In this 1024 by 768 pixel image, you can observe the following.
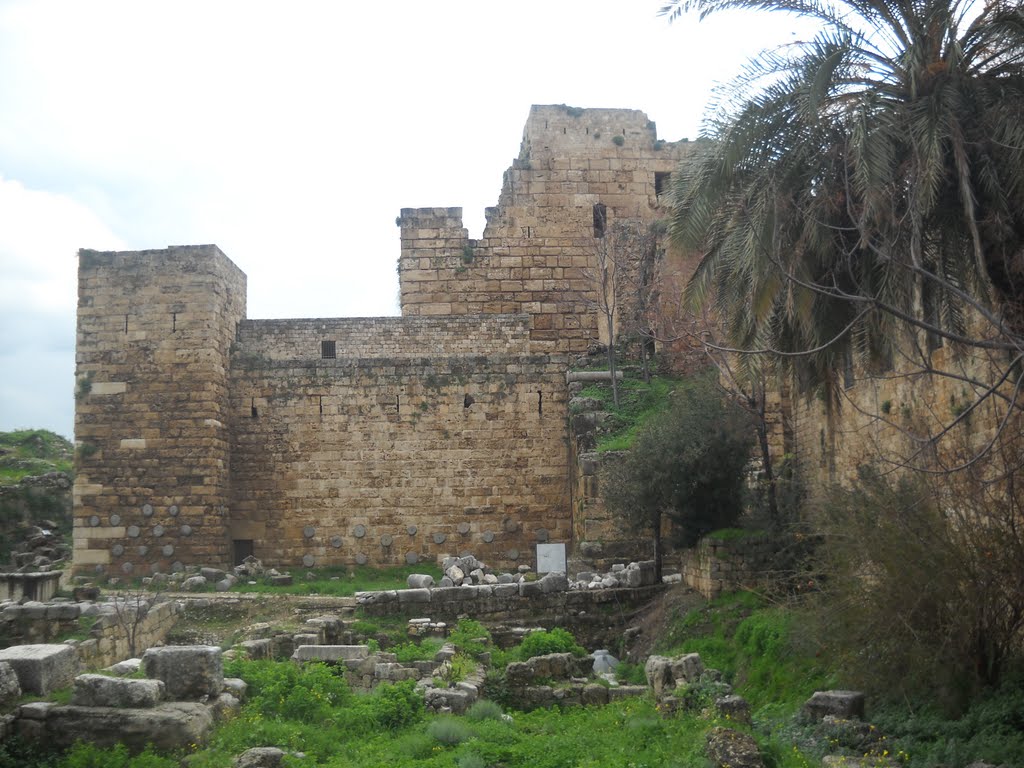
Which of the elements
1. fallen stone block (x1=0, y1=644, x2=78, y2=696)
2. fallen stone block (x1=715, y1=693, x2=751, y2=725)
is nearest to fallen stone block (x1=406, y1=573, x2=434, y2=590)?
fallen stone block (x1=715, y1=693, x2=751, y2=725)

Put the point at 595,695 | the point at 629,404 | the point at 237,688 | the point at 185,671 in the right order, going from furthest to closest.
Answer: the point at 629,404 < the point at 595,695 < the point at 237,688 < the point at 185,671

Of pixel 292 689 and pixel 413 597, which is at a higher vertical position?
pixel 413 597

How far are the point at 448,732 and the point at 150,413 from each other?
490 inches

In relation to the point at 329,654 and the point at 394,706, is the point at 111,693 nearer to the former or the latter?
the point at 394,706

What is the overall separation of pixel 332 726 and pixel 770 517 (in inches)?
293

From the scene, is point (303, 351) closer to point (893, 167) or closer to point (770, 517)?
point (770, 517)

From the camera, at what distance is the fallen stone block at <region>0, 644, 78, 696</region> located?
812cm

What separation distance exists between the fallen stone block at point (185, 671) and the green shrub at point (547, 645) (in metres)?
5.23

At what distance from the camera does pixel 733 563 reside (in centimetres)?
1354

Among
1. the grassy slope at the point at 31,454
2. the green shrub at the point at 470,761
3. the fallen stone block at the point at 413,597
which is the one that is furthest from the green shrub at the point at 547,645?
the grassy slope at the point at 31,454

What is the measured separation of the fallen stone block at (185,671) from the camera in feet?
28.1

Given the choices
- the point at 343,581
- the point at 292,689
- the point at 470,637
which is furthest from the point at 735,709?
the point at 343,581

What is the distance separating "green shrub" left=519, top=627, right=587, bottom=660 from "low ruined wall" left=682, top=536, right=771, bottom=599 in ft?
6.43

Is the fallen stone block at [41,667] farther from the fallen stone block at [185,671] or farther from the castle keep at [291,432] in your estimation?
the castle keep at [291,432]
